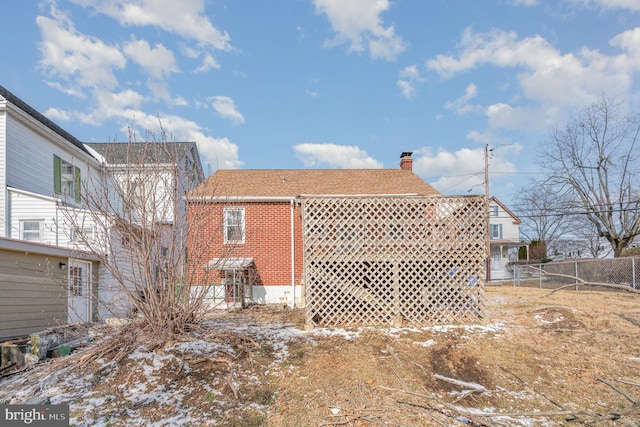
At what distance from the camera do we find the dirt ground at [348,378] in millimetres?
4289

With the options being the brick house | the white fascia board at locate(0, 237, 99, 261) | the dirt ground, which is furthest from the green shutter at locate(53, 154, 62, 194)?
the dirt ground

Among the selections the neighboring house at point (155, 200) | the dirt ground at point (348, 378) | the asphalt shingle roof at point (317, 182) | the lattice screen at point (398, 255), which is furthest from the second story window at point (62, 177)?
the lattice screen at point (398, 255)

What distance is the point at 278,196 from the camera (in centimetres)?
1230

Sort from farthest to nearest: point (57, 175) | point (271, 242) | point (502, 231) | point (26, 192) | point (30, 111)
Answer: point (502, 231) < point (57, 175) < point (30, 111) < point (271, 242) < point (26, 192)

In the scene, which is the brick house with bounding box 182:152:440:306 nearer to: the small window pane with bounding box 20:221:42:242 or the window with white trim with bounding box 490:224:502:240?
Answer: the small window pane with bounding box 20:221:42:242

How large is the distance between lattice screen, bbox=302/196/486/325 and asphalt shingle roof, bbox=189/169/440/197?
4955 millimetres

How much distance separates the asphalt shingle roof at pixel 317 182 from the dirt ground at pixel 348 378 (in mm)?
6383

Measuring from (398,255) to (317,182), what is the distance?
22.8 ft

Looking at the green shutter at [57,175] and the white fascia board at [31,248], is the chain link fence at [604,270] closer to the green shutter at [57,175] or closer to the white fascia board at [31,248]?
the white fascia board at [31,248]

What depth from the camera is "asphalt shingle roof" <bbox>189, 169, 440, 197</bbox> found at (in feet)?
42.2

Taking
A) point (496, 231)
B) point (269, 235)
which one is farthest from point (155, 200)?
point (496, 231)

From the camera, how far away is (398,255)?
774 cm

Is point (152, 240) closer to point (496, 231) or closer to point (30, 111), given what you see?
point (30, 111)

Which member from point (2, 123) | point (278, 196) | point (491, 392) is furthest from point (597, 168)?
point (2, 123)
